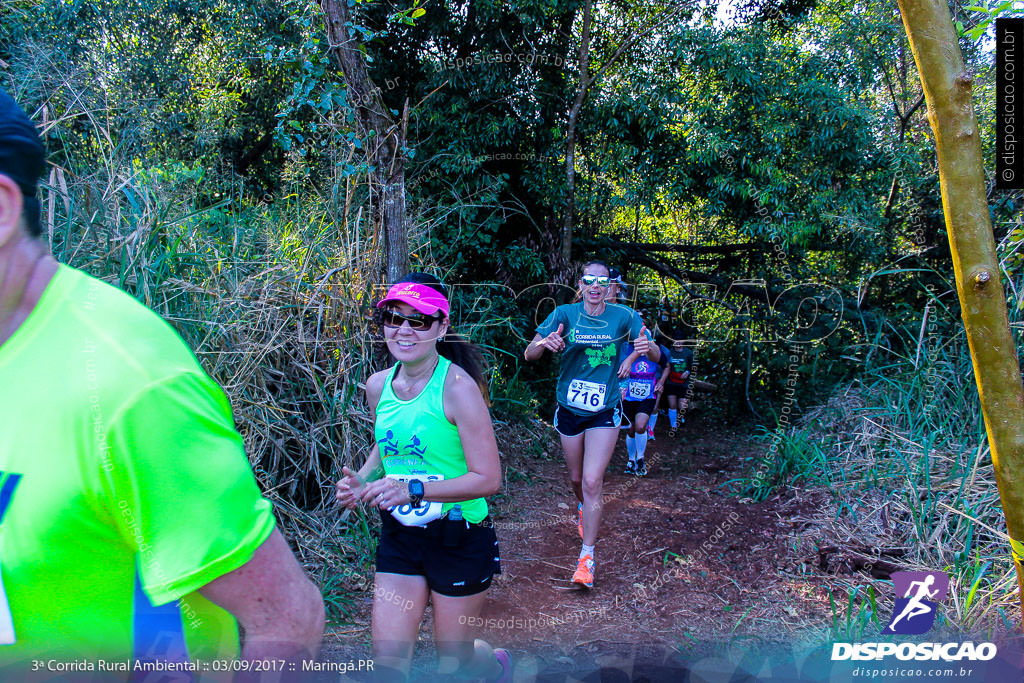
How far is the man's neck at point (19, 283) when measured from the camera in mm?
976

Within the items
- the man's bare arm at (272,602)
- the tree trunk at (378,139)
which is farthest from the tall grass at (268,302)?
the man's bare arm at (272,602)

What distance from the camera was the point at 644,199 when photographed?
820 cm

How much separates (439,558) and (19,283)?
1.93 metres

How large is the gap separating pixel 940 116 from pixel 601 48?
23.4 feet

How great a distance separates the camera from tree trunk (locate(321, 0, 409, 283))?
15.3ft

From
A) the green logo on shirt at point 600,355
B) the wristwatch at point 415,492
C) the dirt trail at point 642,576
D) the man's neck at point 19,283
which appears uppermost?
the man's neck at point 19,283

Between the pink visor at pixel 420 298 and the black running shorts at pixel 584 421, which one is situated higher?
the pink visor at pixel 420 298

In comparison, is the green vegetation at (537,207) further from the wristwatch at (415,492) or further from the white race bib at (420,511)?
the wristwatch at (415,492)

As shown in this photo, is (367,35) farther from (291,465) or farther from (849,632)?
(849,632)

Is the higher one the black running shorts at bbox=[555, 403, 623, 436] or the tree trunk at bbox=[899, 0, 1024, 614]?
the tree trunk at bbox=[899, 0, 1024, 614]

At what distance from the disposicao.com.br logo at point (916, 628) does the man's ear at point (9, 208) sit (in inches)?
127

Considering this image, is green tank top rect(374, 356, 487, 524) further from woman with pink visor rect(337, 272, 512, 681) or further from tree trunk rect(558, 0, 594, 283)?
tree trunk rect(558, 0, 594, 283)

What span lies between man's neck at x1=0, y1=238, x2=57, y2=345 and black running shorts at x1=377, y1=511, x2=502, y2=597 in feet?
6.04

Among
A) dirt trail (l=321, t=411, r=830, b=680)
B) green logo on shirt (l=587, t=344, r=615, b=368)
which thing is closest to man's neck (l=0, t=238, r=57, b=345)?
dirt trail (l=321, t=411, r=830, b=680)
